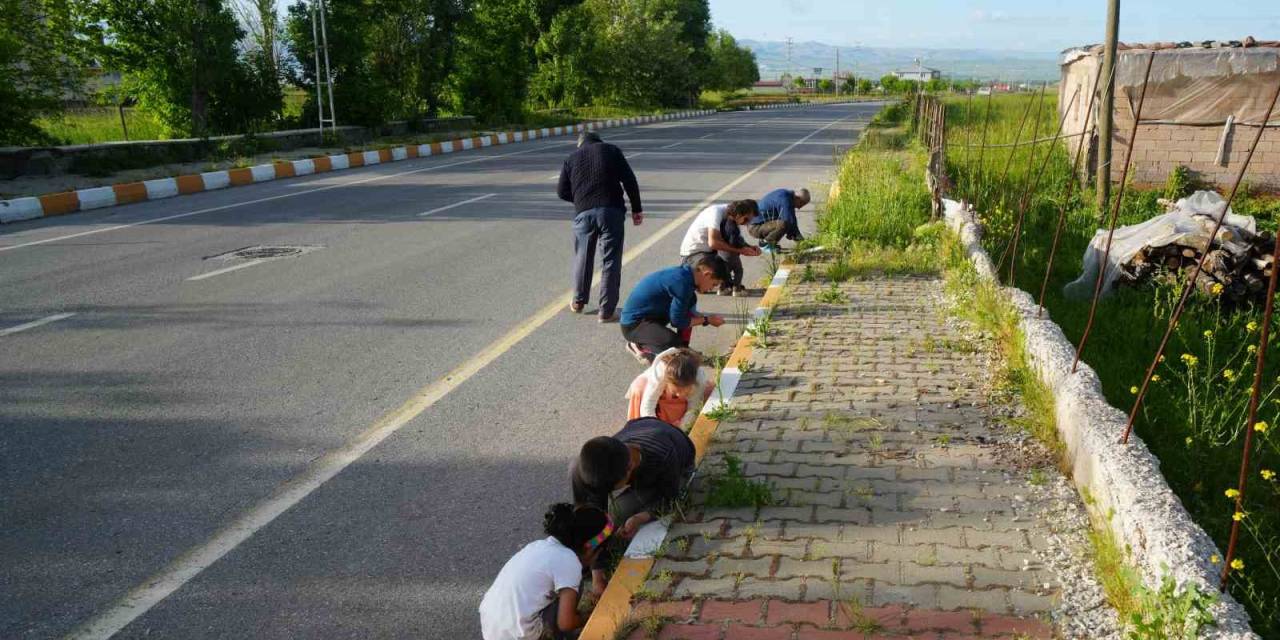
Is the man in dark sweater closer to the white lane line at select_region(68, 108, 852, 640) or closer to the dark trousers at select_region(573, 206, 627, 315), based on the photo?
the dark trousers at select_region(573, 206, 627, 315)

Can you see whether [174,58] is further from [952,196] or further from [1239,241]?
[1239,241]

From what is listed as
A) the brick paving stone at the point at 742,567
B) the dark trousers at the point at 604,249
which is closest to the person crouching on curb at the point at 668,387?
the brick paving stone at the point at 742,567

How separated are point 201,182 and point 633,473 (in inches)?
583

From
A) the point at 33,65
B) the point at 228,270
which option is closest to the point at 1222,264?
the point at 228,270

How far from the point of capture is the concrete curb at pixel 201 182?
13039mm

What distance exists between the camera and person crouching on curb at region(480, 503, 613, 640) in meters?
2.98

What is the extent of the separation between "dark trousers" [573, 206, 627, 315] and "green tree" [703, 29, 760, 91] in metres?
66.3

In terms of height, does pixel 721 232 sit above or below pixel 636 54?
below

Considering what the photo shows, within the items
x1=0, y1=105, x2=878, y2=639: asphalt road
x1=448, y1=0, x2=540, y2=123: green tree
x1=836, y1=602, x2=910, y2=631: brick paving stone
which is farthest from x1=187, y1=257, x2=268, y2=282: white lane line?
x1=448, y1=0, x2=540, y2=123: green tree

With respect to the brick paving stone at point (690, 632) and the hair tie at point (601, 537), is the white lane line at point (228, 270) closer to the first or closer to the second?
the hair tie at point (601, 537)

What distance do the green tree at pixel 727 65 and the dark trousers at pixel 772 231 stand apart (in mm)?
64474

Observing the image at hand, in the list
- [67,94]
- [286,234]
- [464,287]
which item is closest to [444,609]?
[464,287]

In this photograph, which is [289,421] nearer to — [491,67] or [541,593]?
[541,593]

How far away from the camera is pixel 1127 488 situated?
3174mm
